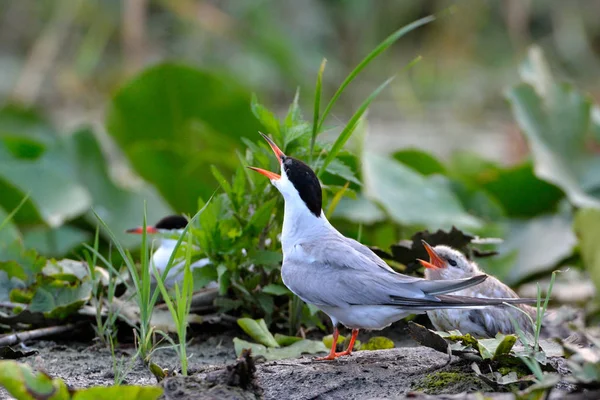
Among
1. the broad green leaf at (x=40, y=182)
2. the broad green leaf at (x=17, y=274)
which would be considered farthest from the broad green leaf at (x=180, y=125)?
the broad green leaf at (x=17, y=274)

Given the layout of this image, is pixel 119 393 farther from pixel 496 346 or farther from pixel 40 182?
pixel 40 182

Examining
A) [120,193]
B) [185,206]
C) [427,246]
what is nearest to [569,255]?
[427,246]

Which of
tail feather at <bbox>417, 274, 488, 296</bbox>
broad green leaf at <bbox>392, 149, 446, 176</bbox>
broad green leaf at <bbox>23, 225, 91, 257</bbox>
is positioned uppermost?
broad green leaf at <bbox>392, 149, 446, 176</bbox>

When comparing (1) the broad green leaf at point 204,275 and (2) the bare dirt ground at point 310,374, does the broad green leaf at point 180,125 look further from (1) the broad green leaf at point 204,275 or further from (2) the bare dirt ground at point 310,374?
(2) the bare dirt ground at point 310,374

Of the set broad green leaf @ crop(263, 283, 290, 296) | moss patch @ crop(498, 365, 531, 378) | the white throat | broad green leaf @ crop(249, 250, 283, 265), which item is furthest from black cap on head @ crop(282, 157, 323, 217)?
moss patch @ crop(498, 365, 531, 378)

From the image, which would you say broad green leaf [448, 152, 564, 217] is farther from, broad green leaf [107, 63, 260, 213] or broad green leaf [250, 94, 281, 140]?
broad green leaf [250, 94, 281, 140]

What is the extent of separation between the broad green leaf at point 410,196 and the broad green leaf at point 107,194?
1.40 metres

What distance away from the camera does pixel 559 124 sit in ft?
17.0

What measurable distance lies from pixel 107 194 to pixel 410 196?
6.32ft

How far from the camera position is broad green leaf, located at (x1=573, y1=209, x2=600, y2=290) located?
3967 millimetres

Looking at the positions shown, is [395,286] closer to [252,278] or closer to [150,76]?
[252,278]

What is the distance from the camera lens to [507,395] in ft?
7.73

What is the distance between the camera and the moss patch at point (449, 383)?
259 cm

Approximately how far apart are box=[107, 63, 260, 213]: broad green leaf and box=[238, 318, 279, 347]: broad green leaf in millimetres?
2000
